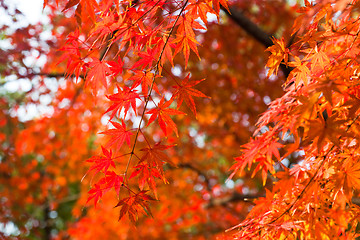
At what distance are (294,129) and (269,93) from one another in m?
3.24

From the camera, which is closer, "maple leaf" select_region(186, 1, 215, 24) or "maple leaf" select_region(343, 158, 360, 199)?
"maple leaf" select_region(343, 158, 360, 199)

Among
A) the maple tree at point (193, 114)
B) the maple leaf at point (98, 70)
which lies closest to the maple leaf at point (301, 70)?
the maple tree at point (193, 114)

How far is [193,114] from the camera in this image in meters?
1.10

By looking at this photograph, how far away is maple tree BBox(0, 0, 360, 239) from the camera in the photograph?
97 centimetres

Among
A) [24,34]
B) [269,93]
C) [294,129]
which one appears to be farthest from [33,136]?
[294,129]

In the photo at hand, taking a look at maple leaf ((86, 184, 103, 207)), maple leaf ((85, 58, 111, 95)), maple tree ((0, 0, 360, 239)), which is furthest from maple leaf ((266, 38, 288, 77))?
maple leaf ((86, 184, 103, 207))

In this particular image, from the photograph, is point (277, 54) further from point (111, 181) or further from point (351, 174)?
point (111, 181)

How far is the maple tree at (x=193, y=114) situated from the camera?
973 mm

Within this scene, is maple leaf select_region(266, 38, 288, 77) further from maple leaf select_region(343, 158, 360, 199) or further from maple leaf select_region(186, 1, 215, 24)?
maple leaf select_region(343, 158, 360, 199)

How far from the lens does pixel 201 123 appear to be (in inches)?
192

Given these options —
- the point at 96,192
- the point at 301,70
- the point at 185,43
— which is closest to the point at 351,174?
the point at 301,70

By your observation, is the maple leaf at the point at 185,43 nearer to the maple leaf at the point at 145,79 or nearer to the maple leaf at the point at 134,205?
the maple leaf at the point at 145,79

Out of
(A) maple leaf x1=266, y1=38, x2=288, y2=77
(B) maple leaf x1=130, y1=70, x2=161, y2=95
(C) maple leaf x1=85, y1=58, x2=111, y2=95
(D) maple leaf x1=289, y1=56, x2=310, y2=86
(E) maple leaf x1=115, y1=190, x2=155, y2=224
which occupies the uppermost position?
(C) maple leaf x1=85, y1=58, x2=111, y2=95

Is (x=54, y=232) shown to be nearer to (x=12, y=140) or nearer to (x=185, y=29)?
(x=12, y=140)
